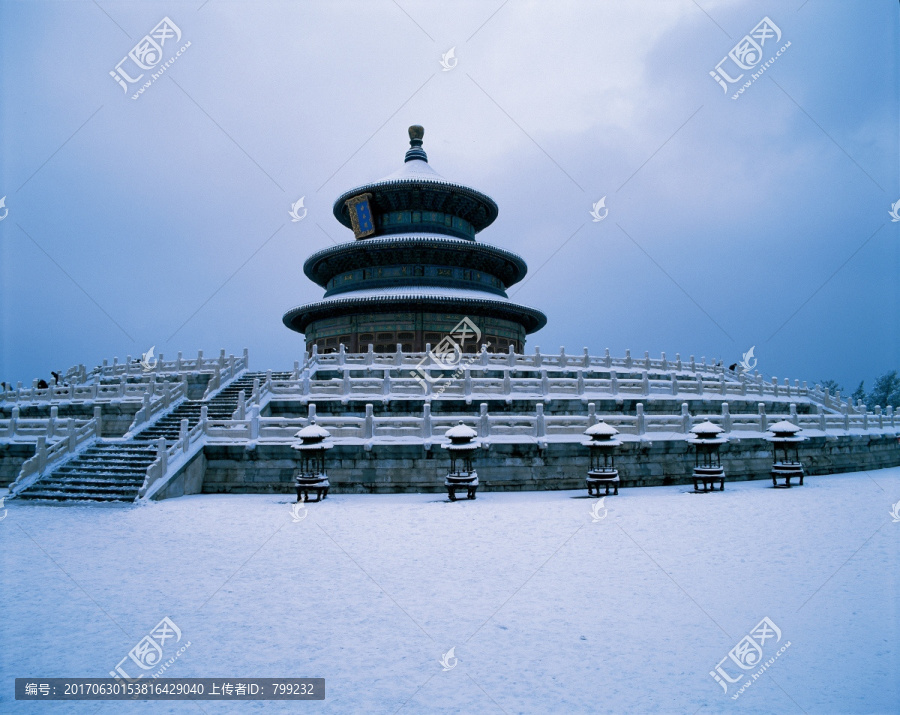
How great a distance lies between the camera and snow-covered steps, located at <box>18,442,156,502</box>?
14695 mm

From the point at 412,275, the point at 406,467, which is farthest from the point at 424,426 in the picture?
the point at 412,275

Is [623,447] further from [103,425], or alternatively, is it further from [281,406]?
[103,425]

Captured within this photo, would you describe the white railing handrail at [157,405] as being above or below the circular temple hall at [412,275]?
below

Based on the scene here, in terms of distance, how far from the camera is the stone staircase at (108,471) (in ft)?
48.4

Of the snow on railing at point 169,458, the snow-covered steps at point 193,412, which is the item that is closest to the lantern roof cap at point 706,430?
the snow on railing at point 169,458

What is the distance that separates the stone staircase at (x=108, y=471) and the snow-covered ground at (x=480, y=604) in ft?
6.40

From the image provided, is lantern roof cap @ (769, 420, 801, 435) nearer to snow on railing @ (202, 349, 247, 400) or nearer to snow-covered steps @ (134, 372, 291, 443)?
snow-covered steps @ (134, 372, 291, 443)

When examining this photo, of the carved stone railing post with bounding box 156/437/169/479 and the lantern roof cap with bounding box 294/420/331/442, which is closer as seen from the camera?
the lantern roof cap with bounding box 294/420/331/442

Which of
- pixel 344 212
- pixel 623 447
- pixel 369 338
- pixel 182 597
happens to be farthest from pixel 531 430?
pixel 344 212

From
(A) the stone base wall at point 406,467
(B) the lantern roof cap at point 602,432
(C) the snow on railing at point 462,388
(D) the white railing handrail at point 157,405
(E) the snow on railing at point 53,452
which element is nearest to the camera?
(B) the lantern roof cap at point 602,432

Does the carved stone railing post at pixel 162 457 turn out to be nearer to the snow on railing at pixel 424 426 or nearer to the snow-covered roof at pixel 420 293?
the snow on railing at pixel 424 426

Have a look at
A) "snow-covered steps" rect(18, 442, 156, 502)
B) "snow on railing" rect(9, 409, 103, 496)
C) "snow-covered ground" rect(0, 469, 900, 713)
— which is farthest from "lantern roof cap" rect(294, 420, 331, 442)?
"snow on railing" rect(9, 409, 103, 496)

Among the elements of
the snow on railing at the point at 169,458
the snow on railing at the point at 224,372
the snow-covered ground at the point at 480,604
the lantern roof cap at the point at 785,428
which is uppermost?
the snow on railing at the point at 224,372

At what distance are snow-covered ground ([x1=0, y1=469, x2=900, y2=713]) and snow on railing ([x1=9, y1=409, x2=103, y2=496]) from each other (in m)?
3.17
